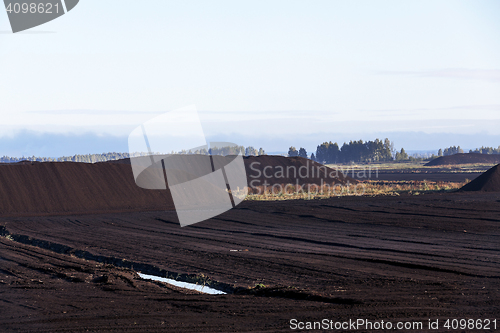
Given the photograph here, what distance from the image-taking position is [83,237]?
2128 centimetres

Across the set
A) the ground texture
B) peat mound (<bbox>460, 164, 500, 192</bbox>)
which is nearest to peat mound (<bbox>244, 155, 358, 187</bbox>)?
peat mound (<bbox>460, 164, 500, 192</bbox>)

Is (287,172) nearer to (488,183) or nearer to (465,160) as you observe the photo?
(488,183)

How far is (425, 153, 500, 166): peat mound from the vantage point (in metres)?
146

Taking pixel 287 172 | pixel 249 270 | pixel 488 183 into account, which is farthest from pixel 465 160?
pixel 249 270

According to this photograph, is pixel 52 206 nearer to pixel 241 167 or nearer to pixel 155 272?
pixel 155 272

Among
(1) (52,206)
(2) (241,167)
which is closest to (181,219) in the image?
(1) (52,206)

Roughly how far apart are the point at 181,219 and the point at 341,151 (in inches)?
6431

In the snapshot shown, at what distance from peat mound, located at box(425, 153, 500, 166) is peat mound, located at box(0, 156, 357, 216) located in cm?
12473

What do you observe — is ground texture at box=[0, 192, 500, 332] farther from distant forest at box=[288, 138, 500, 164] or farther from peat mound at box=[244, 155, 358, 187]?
distant forest at box=[288, 138, 500, 164]

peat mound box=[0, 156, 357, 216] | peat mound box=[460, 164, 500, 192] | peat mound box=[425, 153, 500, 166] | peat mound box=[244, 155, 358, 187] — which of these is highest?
peat mound box=[0, 156, 357, 216]

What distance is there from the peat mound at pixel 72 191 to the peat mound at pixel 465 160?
125 m

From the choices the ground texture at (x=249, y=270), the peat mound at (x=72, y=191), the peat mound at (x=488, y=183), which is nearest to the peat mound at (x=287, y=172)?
the peat mound at (x=488, y=183)

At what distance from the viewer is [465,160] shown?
14988 cm

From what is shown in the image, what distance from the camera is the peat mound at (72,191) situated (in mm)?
33562
